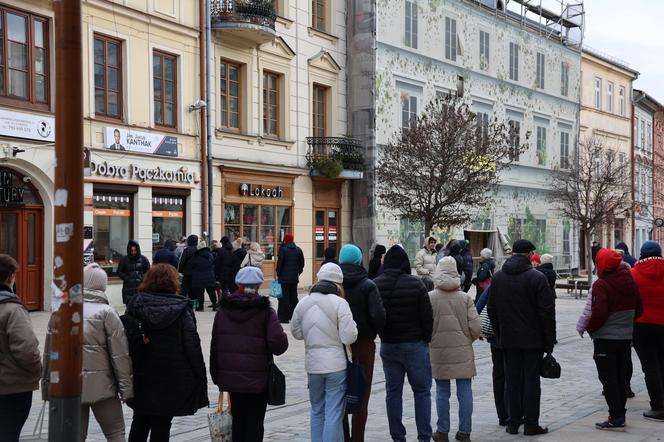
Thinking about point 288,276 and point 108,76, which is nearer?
point 288,276

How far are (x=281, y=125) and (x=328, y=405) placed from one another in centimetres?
2078

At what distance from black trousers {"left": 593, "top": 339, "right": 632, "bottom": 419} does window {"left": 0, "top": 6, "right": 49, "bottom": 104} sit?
45.9 feet

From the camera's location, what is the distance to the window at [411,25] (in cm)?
3198

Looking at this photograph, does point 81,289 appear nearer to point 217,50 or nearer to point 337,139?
point 217,50

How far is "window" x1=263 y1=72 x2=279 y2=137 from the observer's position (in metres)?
27.0

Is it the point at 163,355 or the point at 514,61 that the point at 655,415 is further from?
the point at 514,61

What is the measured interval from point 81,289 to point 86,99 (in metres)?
16.0

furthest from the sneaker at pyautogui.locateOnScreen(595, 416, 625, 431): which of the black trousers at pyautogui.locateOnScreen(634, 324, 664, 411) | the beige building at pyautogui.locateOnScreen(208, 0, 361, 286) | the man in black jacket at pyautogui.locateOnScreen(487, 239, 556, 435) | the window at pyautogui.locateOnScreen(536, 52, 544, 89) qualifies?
the window at pyautogui.locateOnScreen(536, 52, 544, 89)

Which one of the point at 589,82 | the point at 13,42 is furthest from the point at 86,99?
the point at 589,82

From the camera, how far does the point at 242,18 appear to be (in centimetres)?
2477

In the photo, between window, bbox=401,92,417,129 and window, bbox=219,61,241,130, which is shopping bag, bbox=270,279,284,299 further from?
window, bbox=401,92,417,129

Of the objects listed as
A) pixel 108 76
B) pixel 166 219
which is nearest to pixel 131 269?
pixel 108 76

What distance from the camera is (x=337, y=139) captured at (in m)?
28.9

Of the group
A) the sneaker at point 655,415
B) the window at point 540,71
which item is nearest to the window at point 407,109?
the window at point 540,71
